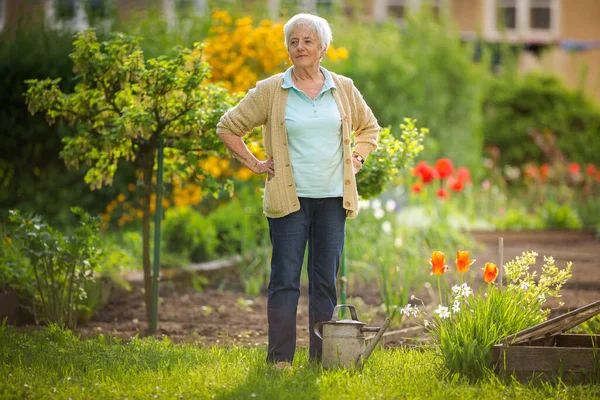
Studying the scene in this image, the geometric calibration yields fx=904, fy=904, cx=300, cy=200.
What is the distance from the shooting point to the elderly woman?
4332 mm

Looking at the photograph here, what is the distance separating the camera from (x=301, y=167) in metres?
4.35

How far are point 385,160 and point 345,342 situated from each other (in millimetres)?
1551

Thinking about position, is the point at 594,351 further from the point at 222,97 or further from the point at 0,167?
the point at 0,167

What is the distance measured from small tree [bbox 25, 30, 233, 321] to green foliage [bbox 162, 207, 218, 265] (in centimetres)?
267

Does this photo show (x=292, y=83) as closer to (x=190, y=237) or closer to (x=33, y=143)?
(x=190, y=237)

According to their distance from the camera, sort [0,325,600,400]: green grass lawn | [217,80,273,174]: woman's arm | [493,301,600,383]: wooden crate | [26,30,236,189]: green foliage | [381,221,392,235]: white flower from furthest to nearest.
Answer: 1. [381,221,392,235]: white flower
2. [26,30,236,189]: green foliage
3. [217,80,273,174]: woman's arm
4. [493,301,600,383]: wooden crate
5. [0,325,600,400]: green grass lawn

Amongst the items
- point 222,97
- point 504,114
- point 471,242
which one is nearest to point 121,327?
point 222,97

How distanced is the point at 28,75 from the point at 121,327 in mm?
3186

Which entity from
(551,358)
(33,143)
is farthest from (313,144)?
(33,143)

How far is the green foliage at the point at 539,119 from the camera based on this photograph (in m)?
16.8

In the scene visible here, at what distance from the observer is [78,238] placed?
5500mm

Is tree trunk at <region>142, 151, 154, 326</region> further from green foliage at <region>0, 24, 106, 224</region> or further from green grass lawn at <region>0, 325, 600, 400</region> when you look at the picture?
green foliage at <region>0, 24, 106, 224</region>

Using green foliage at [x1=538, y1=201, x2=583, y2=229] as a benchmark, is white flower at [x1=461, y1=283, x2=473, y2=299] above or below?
above

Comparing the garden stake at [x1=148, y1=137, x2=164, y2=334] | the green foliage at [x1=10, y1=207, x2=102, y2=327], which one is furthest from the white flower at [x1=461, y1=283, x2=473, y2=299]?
the green foliage at [x1=10, y1=207, x2=102, y2=327]
